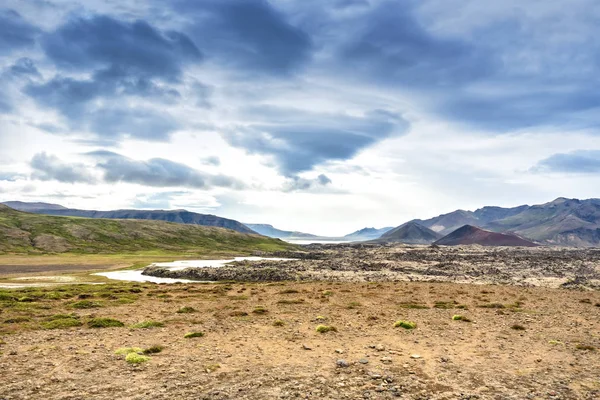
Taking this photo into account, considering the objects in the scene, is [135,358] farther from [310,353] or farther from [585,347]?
[585,347]

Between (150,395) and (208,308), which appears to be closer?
(150,395)

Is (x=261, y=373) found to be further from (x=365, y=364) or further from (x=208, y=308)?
(x=208, y=308)

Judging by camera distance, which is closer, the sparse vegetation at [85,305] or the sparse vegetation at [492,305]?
the sparse vegetation at [492,305]

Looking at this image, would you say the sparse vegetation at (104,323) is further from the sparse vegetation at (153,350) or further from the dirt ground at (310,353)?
the sparse vegetation at (153,350)

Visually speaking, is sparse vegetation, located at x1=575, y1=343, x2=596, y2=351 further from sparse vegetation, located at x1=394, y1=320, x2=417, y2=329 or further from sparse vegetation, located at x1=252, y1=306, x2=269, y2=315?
sparse vegetation, located at x1=252, y1=306, x2=269, y2=315

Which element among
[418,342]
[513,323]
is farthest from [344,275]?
[418,342]

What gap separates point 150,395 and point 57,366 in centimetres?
797

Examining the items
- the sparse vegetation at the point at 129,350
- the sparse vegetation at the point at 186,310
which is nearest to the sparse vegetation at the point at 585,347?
the sparse vegetation at the point at 129,350

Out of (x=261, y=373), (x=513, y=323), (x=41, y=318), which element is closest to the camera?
(x=261, y=373)

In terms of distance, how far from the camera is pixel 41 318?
35.2 m

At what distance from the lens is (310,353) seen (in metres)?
23.3

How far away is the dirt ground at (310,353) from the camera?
17047 mm

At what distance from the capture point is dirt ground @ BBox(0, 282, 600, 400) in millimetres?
17047

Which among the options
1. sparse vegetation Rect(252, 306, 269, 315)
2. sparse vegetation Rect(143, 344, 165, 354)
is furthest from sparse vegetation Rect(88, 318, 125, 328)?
sparse vegetation Rect(252, 306, 269, 315)
